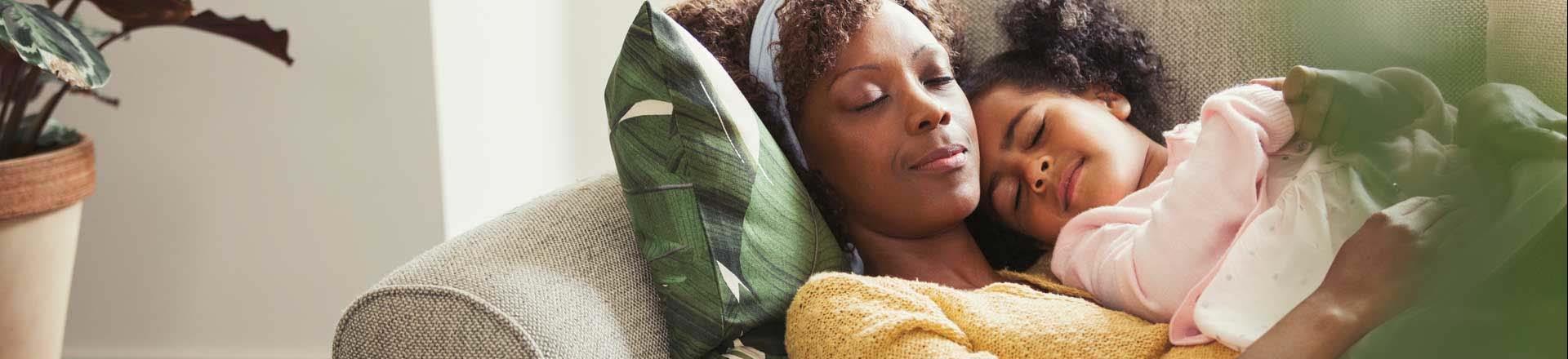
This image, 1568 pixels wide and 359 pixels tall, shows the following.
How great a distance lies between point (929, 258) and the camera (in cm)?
128

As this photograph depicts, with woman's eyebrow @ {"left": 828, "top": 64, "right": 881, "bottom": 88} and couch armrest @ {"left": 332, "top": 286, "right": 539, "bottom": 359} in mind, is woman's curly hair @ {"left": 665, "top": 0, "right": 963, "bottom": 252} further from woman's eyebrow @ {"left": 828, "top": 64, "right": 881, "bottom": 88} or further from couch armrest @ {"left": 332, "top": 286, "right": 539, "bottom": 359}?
couch armrest @ {"left": 332, "top": 286, "right": 539, "bottom": 359}

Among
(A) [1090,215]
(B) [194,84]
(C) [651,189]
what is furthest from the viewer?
(B) [194,84]

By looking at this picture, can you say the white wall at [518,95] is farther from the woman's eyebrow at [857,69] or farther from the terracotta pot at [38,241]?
the woman's eyebrow at [857,69]

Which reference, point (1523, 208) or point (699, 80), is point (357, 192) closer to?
point (699, 80)

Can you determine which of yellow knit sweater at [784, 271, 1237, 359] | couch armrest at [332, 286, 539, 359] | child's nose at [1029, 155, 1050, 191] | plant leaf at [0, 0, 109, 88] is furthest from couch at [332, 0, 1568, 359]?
plant leaf at [0, 0, 109, 88]

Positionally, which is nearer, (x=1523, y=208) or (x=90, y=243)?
(x=1523, y=208)

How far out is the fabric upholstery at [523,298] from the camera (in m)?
0.88

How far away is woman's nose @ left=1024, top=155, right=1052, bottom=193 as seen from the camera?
1.31 m

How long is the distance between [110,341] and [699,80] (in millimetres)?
1797

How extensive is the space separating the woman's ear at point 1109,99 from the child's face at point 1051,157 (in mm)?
21

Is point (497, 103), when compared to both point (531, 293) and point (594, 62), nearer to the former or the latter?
point (594, 62)

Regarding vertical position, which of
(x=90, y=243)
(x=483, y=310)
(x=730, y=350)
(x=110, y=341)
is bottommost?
(x=110, y=341)

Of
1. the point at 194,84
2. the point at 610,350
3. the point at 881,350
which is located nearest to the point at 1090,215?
the point at 881,350

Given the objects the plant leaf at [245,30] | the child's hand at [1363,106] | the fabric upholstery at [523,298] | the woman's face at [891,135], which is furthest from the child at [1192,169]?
the plant leaf at [245,30]
